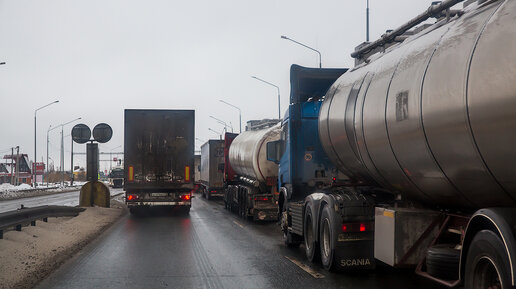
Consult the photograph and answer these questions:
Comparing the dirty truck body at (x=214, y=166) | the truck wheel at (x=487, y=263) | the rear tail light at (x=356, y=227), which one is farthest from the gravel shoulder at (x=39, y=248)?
the dirty truck body at (x=214, y=166)

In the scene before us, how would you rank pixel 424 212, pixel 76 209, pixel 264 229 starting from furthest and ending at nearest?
pixel 76 209 < pixel 264 229 < pixel 424 212

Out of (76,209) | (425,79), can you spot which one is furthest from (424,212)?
(76,209)

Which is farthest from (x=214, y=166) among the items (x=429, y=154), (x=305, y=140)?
(x=429, y=154)

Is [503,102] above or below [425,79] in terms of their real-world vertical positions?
below

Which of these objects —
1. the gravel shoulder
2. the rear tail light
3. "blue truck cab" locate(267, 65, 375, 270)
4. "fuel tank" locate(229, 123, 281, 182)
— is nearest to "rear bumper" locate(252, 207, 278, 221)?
"fuel tank" locate(229, 123, 281, 182)

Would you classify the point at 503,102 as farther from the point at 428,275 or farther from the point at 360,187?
the point at 360,187

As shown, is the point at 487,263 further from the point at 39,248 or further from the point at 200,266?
the point at 39,248

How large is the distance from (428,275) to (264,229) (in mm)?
9816

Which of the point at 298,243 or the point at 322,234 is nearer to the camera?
the point at 322,234

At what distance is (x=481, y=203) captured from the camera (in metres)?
A: 5.31

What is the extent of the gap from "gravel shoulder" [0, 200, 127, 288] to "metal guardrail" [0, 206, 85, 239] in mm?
203

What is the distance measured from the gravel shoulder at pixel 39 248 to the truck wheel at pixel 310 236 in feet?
14.5

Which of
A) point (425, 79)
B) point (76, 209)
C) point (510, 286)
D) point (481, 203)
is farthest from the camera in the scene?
point (76, 209)

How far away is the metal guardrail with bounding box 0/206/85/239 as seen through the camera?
35.5 feet
